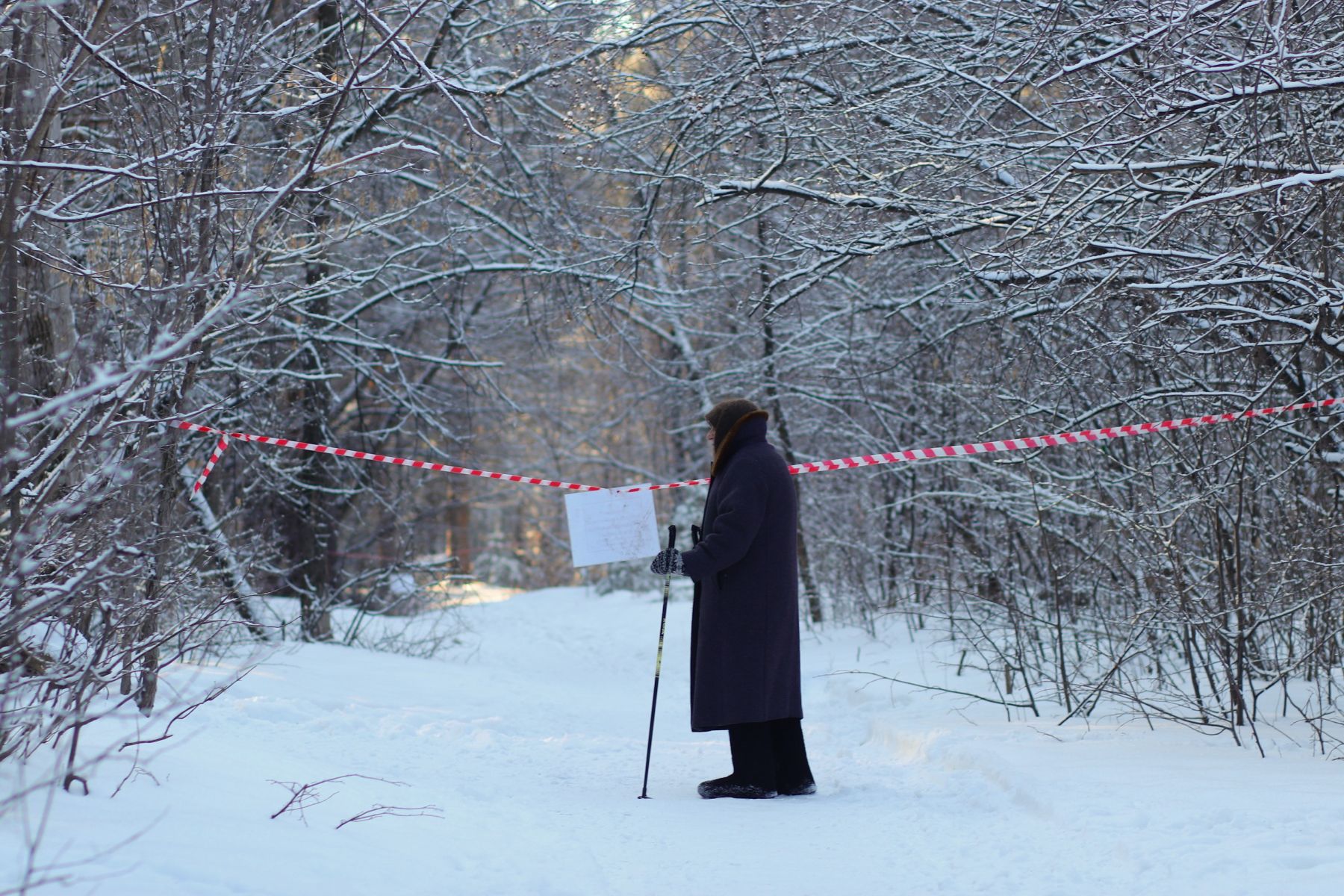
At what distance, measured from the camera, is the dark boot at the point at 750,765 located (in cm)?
609

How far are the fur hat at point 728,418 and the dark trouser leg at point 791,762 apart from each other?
1354 mm

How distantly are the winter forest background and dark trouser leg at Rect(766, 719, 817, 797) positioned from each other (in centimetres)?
166

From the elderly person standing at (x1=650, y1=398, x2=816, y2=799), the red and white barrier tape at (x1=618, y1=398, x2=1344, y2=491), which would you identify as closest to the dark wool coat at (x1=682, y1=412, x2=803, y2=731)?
the elderly person standing at (x1=650, y1=398, x2=816, y2=799)

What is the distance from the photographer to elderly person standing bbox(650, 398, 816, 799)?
6.05 meters

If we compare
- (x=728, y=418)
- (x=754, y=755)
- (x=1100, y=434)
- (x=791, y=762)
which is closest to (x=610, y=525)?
(x=728, y=418)

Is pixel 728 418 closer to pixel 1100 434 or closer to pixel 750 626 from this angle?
pixel 750 626

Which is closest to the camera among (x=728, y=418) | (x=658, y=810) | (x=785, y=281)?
(x=658, y=810)

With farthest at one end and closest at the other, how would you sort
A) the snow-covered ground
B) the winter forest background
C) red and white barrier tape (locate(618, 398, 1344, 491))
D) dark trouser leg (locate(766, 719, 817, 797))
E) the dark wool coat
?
red and white barrier tape (locate(618, 398, 1344, 491))
dark trouser leg (locate(766, 719, 817, 797))
the dark wool coat
the winter forest background
the snow-covered ground

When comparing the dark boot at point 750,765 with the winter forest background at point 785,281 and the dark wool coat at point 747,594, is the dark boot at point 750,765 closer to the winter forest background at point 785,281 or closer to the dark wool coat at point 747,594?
the dark wool coat at point 747,594

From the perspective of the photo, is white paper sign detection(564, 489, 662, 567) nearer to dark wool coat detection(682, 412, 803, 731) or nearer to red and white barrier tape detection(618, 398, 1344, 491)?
red and white barrier tape detection(618, 398, 1344, 491)

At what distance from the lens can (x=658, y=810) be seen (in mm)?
5766

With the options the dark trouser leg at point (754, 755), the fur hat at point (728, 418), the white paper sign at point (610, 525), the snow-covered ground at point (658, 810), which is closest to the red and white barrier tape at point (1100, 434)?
the white paper sign at point (610, 525)

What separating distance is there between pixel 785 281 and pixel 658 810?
14.5 feet

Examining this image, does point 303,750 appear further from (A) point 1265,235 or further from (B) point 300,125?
(B) point 300,125
